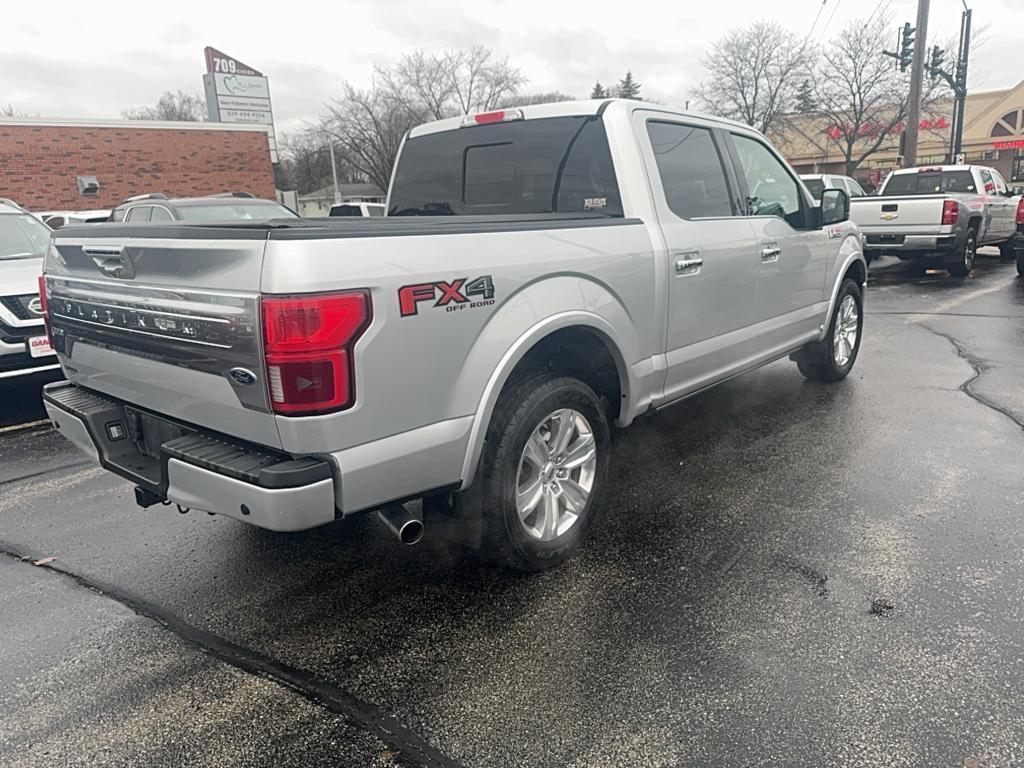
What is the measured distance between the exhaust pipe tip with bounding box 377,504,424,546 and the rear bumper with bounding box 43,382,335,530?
0.90 ft

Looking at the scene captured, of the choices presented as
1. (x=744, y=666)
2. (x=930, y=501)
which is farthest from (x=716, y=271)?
(x=744, y=666)

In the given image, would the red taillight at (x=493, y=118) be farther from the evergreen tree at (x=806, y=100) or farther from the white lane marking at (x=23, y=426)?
the evergreen tree at (x=806, y=100)

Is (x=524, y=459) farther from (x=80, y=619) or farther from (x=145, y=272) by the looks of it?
(x=80, y=619)

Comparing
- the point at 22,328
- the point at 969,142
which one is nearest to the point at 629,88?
the point at 969,142

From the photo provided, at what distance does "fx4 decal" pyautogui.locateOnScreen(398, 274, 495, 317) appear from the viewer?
2410 mm

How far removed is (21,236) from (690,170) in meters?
6.46

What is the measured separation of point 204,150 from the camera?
84.9 ft

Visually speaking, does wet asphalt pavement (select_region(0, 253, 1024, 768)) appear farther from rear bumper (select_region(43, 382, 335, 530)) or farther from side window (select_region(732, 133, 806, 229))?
side window (select_region(732, 133, 806, 229))

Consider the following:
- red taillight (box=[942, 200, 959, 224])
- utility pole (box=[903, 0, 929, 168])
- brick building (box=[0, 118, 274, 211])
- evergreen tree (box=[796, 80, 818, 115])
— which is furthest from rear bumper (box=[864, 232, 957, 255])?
evergreen tree (box=[796, 80, 818, 115])

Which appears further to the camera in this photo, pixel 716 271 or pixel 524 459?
pixel 716 271

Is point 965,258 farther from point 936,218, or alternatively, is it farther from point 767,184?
point 767,184

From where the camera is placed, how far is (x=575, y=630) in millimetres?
2803

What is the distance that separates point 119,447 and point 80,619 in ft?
2.31

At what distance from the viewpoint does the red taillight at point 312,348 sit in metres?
2.20
